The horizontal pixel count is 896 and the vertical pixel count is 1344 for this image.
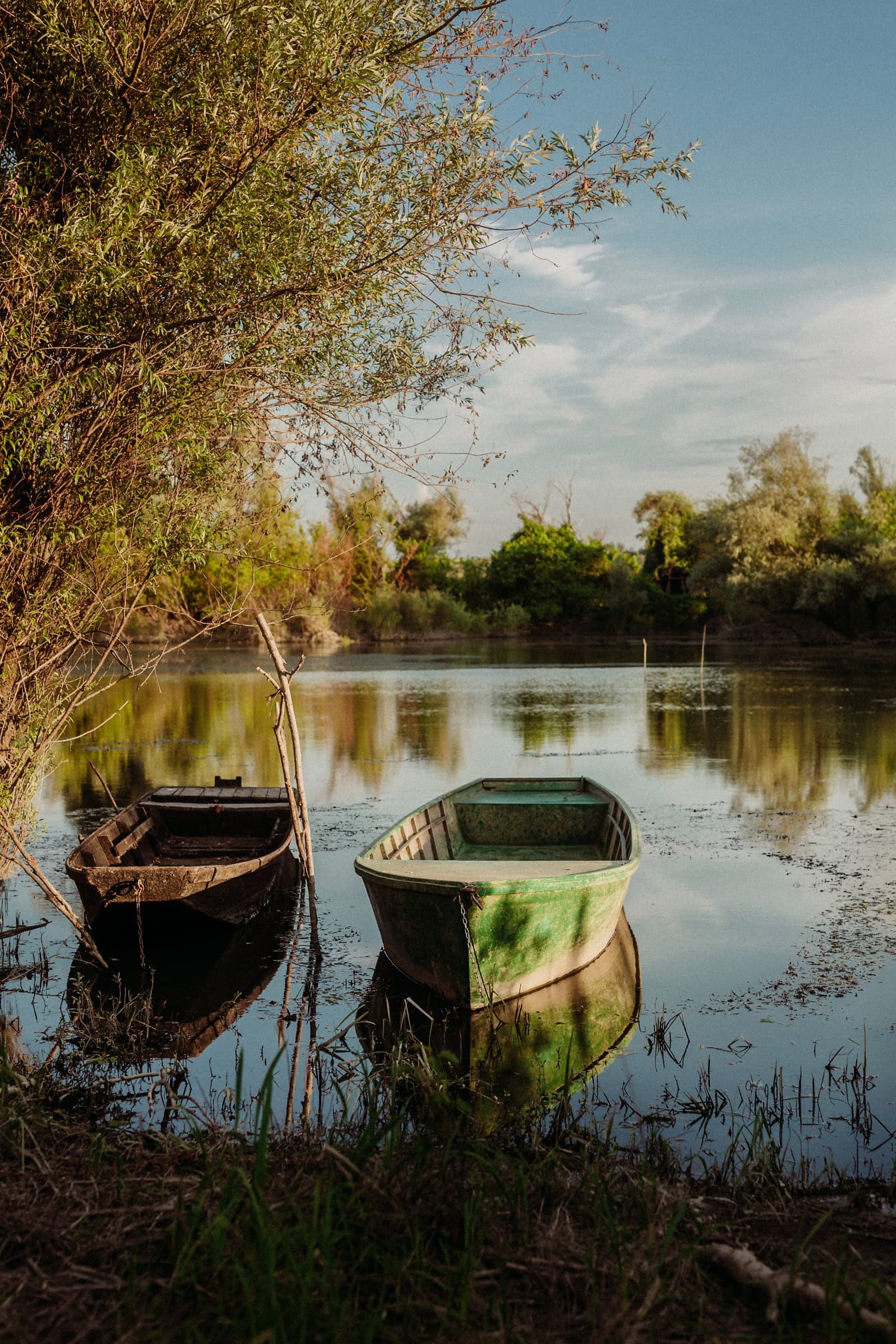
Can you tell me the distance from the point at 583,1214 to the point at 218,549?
5.29m

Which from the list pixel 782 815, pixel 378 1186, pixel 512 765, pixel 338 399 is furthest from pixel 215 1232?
pixel 512 765

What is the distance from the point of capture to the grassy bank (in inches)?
111

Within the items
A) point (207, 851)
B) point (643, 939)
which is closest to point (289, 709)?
point (207, 851)

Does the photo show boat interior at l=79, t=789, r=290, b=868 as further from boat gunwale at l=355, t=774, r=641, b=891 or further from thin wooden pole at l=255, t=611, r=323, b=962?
boat gunwale at l=355, t=774, r=641, b=891

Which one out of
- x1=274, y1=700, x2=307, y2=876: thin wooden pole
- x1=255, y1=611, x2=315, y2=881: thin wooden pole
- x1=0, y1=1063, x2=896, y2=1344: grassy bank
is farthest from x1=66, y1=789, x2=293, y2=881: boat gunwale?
x1=0, y1=1063, x2=896, y2=1344: grassy bank

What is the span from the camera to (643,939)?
9188 mm

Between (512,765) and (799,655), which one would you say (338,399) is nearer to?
(512,765)

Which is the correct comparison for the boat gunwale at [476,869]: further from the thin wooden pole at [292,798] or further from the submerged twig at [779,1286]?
the submerged twig at [779,1286]

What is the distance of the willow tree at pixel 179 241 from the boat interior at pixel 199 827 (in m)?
2.75

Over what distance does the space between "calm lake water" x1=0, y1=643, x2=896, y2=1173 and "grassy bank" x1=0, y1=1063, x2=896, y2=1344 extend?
1.19m

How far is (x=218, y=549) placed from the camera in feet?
25.3

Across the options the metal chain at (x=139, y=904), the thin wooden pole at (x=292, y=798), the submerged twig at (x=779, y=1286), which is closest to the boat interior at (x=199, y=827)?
the thin wooden pole at (x=292, y=798)

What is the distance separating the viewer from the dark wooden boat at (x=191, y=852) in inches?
316

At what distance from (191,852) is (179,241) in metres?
6.01
